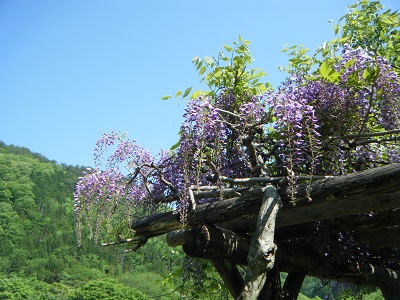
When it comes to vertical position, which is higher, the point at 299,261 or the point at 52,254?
the point at 52,254

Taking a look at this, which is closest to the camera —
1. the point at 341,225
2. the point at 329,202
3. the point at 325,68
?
the point at 329,202

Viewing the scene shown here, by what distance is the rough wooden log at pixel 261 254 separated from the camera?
3186mm

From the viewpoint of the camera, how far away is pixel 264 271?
10.6ft

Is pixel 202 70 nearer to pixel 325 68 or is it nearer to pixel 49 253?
pixel 325 68

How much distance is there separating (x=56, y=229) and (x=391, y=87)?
3168 inches

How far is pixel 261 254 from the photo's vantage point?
10.6 feet

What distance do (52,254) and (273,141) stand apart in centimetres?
7273

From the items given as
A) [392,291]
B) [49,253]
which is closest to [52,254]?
[49,253]

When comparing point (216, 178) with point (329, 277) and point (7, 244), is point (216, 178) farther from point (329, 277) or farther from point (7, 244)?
point (7, 244)

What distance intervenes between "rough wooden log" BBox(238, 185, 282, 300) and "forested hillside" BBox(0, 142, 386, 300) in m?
44.7

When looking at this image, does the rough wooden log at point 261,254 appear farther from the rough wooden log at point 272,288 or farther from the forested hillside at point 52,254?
the forested hillside at point 52,254

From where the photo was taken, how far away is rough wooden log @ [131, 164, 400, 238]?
3002 millimetres

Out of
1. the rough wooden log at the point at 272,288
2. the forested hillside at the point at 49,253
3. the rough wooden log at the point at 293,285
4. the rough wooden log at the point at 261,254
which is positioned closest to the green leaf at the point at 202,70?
the rough wooden log at the point at 261,254

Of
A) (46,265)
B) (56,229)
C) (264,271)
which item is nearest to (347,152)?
(264,271)
